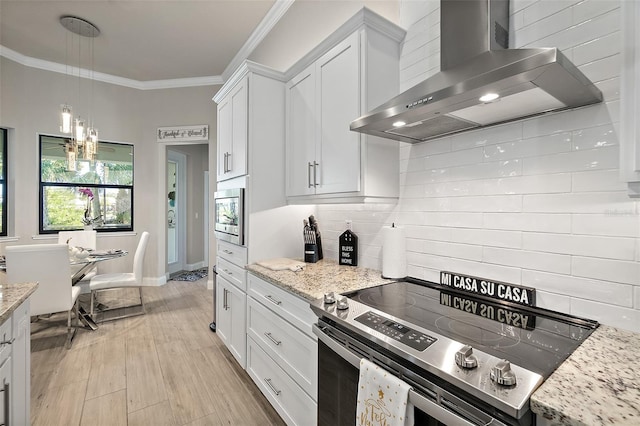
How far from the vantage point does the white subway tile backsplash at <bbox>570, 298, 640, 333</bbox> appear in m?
1.08

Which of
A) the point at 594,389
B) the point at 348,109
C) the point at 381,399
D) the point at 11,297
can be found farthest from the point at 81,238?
the point at 594,389

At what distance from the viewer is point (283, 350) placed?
179 centimetres

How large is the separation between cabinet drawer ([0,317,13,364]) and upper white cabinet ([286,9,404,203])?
163 cm

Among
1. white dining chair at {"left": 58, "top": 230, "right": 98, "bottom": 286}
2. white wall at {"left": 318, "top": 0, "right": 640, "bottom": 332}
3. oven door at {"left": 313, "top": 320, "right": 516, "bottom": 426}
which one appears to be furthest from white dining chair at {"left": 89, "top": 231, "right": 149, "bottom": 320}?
white wall at {"left": 318, "top": 0, "right": 640, "bottom": 332}

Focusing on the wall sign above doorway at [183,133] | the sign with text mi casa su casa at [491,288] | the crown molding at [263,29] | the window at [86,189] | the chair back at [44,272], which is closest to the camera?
the sign with text mi casa su casa at [491,288]

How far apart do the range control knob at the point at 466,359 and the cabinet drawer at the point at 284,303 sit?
79 centimetres

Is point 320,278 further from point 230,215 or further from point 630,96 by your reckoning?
point 630,96

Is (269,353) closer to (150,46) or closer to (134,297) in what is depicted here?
(134,297)

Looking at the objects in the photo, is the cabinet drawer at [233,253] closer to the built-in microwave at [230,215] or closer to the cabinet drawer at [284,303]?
the built-in microwave at [230,215]

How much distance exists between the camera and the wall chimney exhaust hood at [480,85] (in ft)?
3.13

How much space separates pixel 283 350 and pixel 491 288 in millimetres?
1187

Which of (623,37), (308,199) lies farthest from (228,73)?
(623,37)

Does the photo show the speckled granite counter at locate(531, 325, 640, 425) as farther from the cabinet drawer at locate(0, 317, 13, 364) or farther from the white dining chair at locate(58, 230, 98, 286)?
the white dining chair at locate(58, 230, 98, 286)

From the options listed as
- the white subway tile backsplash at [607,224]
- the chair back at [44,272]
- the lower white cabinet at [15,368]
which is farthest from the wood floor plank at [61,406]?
the white subway tile backsplash at [607,224]
